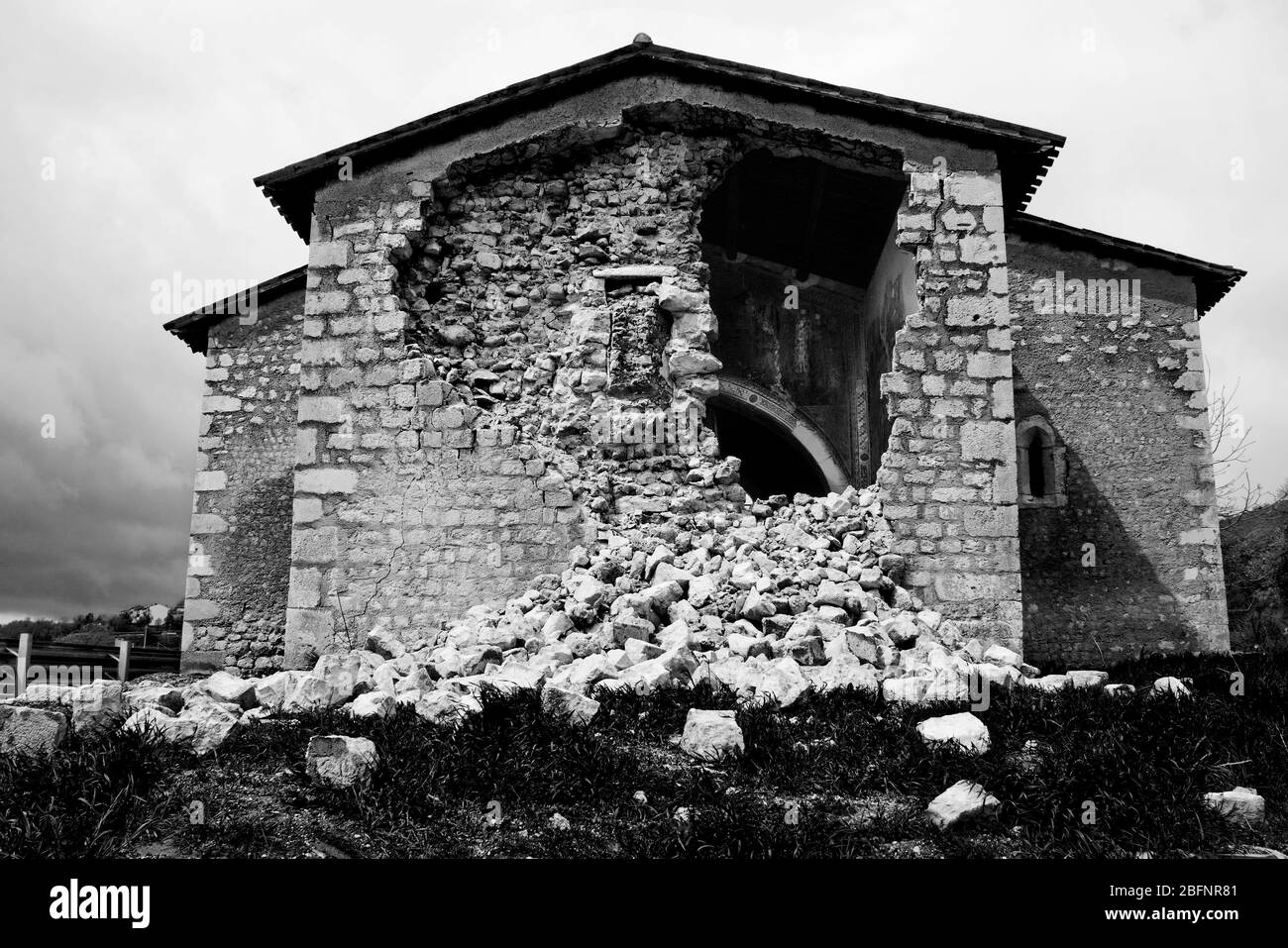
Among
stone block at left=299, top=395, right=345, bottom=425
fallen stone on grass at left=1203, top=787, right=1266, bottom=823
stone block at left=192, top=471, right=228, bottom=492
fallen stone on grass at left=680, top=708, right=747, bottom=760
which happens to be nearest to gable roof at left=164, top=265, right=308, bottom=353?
stone block at left=192, top=471, right=228, bottom=492

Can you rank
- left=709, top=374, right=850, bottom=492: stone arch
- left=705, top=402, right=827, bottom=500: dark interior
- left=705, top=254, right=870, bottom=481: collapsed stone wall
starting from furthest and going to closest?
left=705, top=402, right=827, bottom=500: dark interior
left=705, top=254, right=870, bottom=481: collapsed stone wall
left=709, top=374, right=850, bottom=492: stone arch

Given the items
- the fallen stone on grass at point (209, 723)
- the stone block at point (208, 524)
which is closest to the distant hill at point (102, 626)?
the stone block at point (208, 524)

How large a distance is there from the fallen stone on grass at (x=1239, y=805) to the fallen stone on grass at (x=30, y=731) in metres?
4.86

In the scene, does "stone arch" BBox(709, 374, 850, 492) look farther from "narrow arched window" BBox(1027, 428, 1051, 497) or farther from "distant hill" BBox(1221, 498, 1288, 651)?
"distant hill" BBox(1221, 498, 1288, 651)

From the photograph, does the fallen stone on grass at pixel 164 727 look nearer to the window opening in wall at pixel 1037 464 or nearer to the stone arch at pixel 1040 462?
the stone arch at pixel 1040 462

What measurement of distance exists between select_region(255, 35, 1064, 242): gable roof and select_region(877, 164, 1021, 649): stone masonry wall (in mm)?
352

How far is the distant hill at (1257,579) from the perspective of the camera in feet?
50.4

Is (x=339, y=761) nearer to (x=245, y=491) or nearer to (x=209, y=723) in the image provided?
(x=209, y=723)

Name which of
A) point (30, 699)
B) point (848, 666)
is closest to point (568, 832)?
point (848, 666)

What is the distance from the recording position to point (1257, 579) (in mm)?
17094

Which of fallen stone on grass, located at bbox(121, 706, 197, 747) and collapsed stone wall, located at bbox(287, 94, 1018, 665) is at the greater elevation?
collapsed stone wall, located at bbox(287, 94, 1018, 665)

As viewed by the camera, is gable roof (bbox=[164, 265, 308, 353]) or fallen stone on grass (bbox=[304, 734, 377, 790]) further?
gable roof (bbox=[164, 265, 308, 353])

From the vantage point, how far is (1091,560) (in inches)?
460

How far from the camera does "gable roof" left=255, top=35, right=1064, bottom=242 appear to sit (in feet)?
29.3
